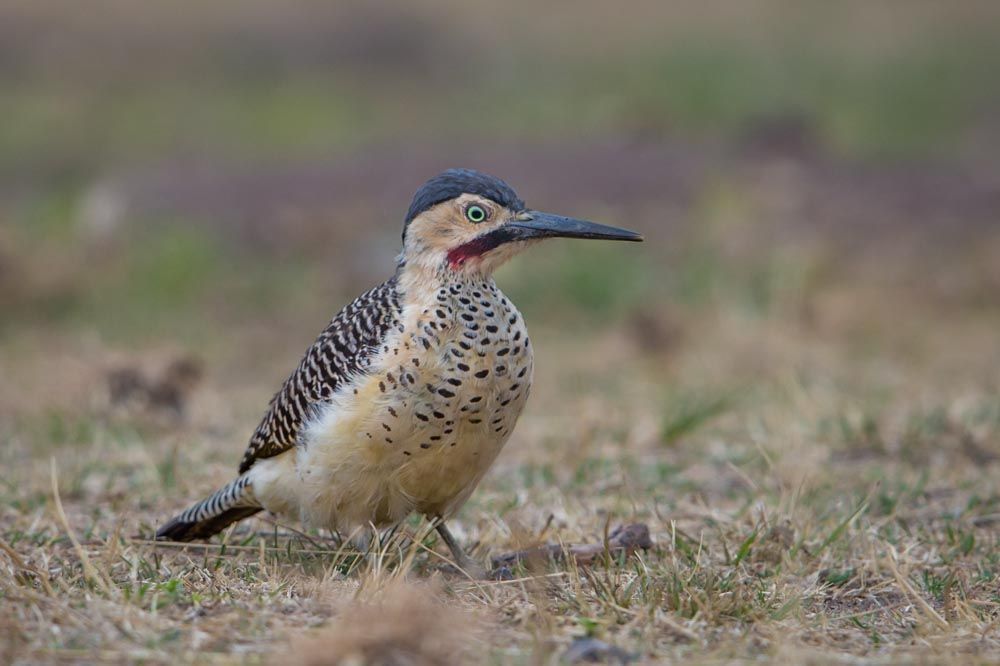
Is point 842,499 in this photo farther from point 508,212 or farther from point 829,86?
point 829,86

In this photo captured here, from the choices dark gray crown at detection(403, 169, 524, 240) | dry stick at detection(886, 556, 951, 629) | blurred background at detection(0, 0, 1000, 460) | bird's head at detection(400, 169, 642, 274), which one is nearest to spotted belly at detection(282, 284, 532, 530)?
bird's head at detection(400, 169, 642, 274)

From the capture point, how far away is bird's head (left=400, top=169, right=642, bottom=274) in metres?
4.43

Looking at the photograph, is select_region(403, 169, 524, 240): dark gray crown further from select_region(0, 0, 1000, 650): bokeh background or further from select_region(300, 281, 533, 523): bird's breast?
select_region(0, 0, 1000, 650): bokeh background

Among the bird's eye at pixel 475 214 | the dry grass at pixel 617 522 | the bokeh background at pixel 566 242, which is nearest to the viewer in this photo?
the dry grass at pixel 617 522

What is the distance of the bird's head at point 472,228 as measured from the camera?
4.43m

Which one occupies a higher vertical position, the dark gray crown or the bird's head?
the dark gray crown

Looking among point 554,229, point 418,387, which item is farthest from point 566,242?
point 418,387

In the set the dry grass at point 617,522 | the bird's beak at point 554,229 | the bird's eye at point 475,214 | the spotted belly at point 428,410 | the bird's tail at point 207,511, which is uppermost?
the bird's eye at point 475,214

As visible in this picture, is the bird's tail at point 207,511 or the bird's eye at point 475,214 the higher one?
the bird's eye at point 475,214

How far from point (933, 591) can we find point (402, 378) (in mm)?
1698

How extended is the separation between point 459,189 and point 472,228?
13 centimetres

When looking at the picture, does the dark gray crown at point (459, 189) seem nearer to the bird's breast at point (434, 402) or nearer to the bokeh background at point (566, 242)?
the bird's breast at point (434, 402)

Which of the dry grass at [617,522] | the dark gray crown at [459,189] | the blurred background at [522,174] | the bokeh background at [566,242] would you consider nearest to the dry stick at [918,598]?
the dry grass at [617,522]

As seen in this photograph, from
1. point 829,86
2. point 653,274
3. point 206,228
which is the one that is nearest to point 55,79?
point 206,228
